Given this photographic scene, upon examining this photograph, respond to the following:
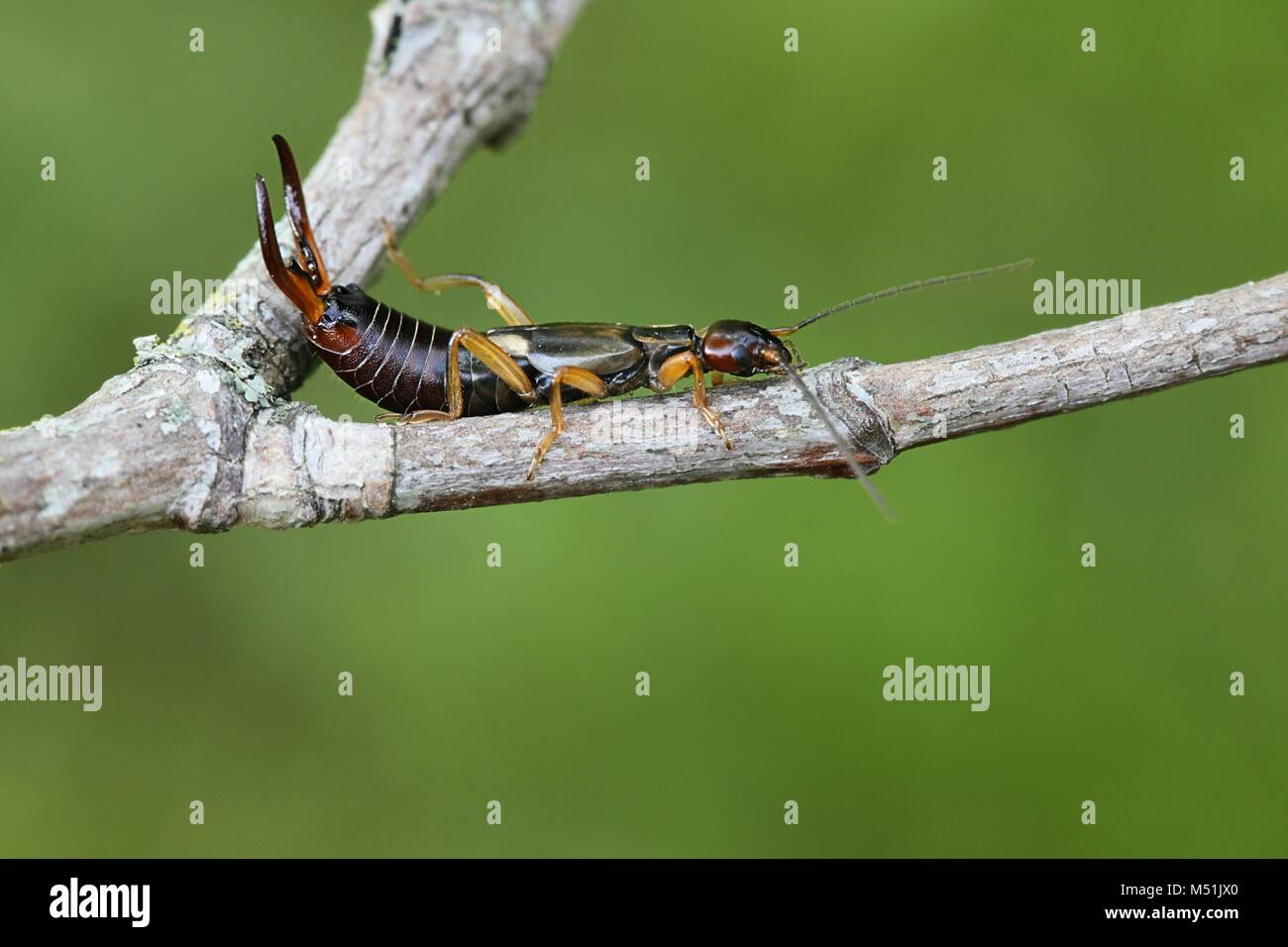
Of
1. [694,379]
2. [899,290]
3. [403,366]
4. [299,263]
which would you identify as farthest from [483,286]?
[899,290]

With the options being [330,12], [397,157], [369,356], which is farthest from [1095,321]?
[330,12]

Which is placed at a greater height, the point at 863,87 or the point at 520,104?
the point at 863,87

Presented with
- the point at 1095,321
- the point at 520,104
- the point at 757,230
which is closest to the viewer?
the point at 1095,321

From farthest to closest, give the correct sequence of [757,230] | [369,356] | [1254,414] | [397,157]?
[757,230] < [1254,414] < [397,157] < [369,356]

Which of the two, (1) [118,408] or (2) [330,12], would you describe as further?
(2) [330,12]

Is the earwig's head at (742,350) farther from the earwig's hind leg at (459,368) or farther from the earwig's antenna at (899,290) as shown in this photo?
the earwig's hind leg at (459,368)

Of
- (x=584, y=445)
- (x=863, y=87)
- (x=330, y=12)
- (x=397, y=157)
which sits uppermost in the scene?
(x=330, y=12)

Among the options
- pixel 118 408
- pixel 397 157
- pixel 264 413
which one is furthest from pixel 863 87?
pixel 118 408

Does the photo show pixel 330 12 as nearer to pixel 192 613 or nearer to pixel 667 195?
pixel 667 195
